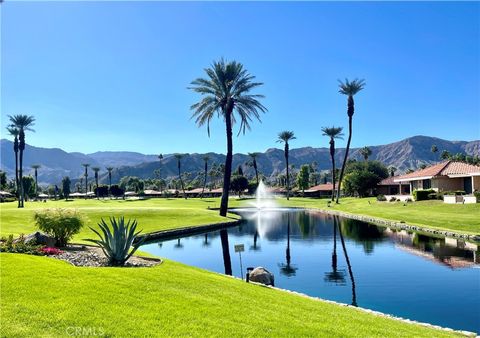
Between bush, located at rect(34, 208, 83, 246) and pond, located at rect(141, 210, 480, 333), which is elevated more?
bush, located at rect(34, 208, 83, 246)

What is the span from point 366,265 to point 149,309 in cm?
1606

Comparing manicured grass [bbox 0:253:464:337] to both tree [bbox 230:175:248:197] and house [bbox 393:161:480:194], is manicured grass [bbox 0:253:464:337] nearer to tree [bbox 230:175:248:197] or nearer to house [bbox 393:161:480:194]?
house [bbox 393:161:480:194]

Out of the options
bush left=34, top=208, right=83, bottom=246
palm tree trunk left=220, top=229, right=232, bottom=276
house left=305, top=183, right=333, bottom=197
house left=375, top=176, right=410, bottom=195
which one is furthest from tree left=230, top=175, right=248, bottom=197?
bush left=34, top=208, right=83, bottom=246

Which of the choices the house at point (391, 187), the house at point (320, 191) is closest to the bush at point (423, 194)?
the house at point (391, 187)

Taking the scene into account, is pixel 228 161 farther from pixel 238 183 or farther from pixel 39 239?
pixel 238 183

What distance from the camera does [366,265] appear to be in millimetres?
21375

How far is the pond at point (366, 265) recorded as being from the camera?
14383 mm

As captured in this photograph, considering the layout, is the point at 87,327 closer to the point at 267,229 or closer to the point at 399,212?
the point at 267,229

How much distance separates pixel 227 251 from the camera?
87.7 ft

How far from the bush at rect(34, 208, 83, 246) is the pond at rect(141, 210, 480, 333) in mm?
6604

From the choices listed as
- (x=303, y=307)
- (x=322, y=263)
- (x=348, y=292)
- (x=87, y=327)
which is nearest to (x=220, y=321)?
(x=87, y=327)

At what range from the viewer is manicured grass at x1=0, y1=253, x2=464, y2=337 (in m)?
7.27

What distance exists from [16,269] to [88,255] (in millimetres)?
5613

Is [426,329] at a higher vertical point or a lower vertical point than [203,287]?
lower
